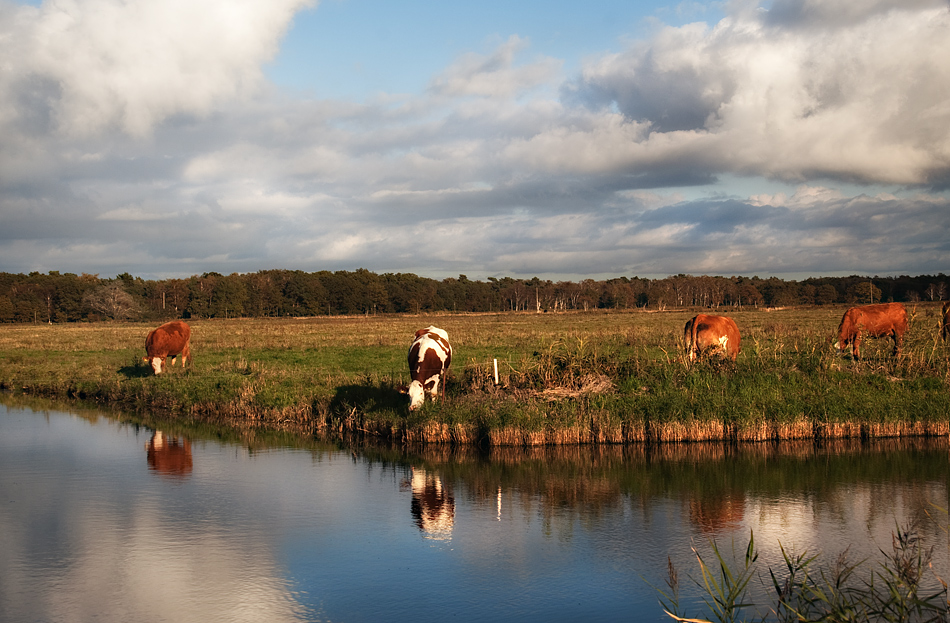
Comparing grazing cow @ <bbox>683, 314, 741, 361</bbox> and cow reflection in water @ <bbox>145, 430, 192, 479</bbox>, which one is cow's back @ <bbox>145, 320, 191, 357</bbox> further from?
grazing cow @ <bbox>683, 314, 741, 361</bbox>

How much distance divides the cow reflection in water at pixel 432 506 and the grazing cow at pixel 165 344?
14.6m

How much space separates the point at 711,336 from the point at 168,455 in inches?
519

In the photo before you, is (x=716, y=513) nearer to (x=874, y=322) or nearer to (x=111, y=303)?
(x=874, y=322)

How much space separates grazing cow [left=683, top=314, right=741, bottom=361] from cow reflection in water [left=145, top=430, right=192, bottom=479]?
39.3 ft

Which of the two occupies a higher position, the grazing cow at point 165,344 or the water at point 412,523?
the grazing cow at point 165,344

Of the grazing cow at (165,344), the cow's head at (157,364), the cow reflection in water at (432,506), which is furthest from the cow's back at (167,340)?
the cow reflection in water at (432,506)

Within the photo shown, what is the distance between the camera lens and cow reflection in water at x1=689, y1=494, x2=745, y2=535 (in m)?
9.67

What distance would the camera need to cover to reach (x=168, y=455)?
48.1 feet

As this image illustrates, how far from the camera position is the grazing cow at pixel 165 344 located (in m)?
24.1

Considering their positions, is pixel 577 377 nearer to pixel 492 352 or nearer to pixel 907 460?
pixel 907 460

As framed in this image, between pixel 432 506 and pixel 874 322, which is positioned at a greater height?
pixel 874 322

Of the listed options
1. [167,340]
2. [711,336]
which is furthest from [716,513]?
[167,340]

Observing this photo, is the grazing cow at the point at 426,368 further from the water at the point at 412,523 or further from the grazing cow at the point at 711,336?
the grazing cow at the point at 711,336

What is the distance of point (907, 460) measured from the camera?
1312cm
